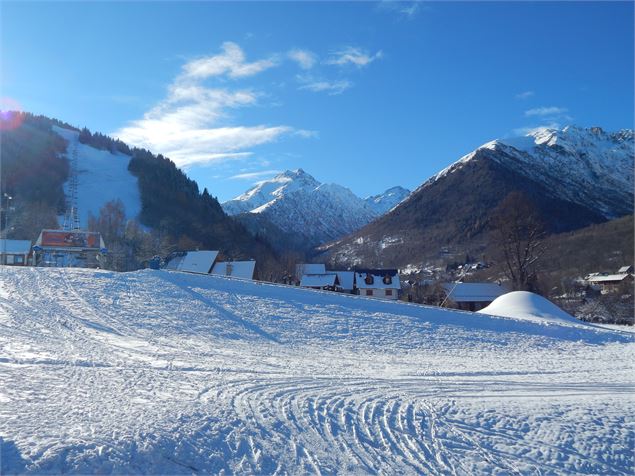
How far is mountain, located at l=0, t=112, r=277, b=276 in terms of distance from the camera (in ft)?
354

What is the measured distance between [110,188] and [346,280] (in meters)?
86.1

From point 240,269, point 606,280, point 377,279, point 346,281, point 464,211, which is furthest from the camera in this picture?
point 464,211

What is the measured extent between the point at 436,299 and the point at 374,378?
48.8 metres

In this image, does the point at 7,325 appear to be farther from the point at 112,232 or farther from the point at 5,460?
the point at 112,232

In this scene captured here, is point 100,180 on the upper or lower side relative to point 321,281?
upper

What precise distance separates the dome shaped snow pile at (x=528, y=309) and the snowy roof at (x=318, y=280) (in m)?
38.1

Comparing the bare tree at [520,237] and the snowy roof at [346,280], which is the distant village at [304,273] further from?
the bare tree at [520,237]

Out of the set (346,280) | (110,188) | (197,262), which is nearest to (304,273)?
(346,280)

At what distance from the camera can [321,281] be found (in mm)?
68625

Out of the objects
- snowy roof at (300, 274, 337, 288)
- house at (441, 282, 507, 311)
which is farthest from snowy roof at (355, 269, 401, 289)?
house at (441, 282, 507, 311)

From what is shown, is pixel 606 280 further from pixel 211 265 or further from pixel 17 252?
pixel 17 252

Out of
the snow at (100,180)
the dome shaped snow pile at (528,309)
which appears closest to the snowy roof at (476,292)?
the dome shaped snow pile at (528,309)

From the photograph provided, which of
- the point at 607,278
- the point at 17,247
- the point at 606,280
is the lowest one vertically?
the point at 606,280

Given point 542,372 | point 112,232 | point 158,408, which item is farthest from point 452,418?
point 112,232
